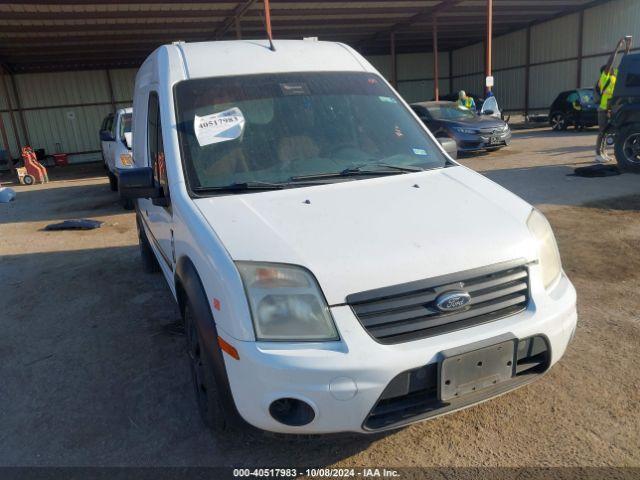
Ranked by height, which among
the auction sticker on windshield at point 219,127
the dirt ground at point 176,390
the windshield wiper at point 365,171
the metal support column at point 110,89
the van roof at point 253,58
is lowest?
the dirt ground at point 176,390

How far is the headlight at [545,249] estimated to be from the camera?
2373 mm

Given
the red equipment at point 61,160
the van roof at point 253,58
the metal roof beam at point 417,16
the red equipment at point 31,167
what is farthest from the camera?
the red equipment at point 61,160

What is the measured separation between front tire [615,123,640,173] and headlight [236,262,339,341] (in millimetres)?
8895

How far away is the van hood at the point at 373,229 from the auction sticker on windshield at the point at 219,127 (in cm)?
49

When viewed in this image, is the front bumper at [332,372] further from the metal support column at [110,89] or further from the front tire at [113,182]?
the metal support column at [110,89]

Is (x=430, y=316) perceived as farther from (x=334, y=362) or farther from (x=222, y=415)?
(x=222, y=415)

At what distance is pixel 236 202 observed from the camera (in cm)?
258

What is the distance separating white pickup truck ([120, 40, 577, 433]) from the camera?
201cm

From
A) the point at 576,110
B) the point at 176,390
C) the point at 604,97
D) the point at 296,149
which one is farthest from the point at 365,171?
the point at 576,110

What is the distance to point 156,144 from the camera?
346 cm

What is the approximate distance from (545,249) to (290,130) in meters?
1.62

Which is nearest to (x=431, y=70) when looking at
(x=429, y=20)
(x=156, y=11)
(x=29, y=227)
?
(x=429, y=20)

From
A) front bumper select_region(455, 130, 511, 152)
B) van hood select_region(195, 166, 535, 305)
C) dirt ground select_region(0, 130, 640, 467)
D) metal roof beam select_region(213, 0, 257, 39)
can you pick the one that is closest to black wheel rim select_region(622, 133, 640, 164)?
dirt ground select_region(0, 130, 640, 467)

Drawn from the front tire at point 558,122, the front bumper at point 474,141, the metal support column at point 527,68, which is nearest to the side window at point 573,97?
the front tire at point 558,122
